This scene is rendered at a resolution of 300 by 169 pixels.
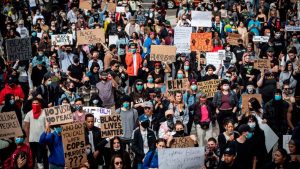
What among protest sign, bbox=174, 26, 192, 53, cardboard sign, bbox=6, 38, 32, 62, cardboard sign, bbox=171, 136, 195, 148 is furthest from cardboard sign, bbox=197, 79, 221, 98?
cardboard sign, bbox=6, 38, 32, 62

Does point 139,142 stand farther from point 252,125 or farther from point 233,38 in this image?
point 233,38

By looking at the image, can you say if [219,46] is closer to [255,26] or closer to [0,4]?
Answer: [255,26]

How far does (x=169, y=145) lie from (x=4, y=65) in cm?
810

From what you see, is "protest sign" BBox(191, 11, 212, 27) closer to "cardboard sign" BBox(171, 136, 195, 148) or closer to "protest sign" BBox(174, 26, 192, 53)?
"protest sign" BBox(174, 26, 192, 53)

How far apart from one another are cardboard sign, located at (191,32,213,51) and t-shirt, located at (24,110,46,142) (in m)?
7.24

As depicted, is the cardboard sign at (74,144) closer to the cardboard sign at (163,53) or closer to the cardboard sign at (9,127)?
the cardboard sign at (9,127)

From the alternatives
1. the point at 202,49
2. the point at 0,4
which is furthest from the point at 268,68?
the point at 0,4

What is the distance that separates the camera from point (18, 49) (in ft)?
60.2

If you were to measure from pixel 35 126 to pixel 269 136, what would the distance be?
4.06m

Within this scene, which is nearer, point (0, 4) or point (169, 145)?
point (169, 145)

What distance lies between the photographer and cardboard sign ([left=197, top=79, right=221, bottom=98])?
50.8 ft

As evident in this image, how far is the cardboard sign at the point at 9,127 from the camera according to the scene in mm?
12567

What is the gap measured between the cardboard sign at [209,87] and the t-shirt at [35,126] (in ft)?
12.6

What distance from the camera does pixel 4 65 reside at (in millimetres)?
18719
